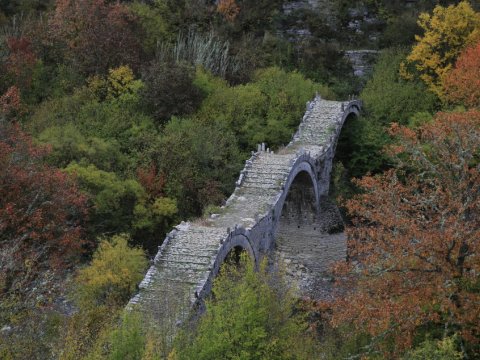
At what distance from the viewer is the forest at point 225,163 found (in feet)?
63.4

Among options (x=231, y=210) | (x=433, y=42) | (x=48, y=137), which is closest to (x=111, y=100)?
(x=48, y=137)

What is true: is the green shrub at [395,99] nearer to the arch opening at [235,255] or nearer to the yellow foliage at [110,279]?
the arch opening at [235,255]

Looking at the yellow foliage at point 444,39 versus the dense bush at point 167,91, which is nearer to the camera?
the dense bush at point 167,91

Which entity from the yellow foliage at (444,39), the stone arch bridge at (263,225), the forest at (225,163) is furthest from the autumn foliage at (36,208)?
the yellow foliage at (444,39)

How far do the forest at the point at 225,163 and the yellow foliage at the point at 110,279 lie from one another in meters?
0.08

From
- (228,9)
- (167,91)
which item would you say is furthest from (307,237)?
(228,9)

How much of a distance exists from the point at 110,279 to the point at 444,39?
96.2ft

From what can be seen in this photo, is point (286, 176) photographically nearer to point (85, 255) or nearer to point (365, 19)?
point (85, 255)

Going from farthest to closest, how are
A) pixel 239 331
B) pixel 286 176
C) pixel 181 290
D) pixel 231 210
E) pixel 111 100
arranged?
pixel 111 100, pixel 286 176, pixel 231 210, pixel 181 290, pixel 239 331

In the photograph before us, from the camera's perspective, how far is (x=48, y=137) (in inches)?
1351

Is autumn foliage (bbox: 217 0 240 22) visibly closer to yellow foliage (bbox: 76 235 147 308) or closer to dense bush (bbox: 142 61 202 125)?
dense bush (bbox: 142 61 202 125)

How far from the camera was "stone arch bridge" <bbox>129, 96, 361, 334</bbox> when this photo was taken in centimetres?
2306

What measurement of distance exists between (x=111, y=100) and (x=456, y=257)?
86.6 feet

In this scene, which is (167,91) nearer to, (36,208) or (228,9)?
(36,208)
